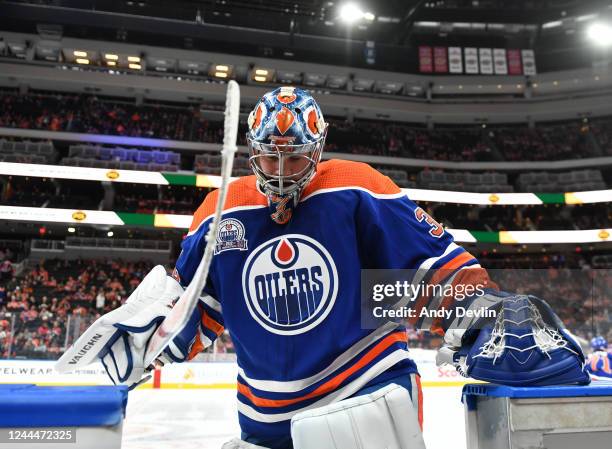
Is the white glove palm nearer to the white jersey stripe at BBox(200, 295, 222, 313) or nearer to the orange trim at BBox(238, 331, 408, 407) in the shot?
the white jersey stripe at BBox(200, 295, 222, 313)

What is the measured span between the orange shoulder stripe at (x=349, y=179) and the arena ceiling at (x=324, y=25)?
2341 centimetres

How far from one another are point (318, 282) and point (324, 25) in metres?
25.7

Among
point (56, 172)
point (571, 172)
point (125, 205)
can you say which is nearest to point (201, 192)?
point (125, 205)

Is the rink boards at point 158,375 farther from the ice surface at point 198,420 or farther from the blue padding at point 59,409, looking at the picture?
the blue padding at point 59,409

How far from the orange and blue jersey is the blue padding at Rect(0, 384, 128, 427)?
409 millimetres

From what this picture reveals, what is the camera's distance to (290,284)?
155 centimetres

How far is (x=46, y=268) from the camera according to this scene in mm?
18438

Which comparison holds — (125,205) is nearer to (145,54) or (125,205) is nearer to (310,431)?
(145,54)

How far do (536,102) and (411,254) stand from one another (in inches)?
1100

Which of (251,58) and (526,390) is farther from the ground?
(251,58)

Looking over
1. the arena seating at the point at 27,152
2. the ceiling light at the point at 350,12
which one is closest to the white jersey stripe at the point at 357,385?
the arena seating at the point at 27,152

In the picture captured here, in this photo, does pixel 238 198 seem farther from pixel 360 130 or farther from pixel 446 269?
pixel 360 130

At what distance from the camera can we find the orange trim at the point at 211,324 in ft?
5.95

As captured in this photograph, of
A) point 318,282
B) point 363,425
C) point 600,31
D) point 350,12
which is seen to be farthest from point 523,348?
point 600,31
